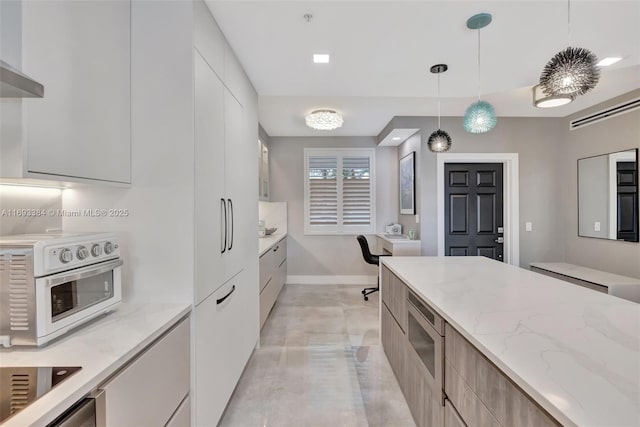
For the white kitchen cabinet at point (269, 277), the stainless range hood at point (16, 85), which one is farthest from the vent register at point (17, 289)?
the white kitchen cabinet at point (269, 277)

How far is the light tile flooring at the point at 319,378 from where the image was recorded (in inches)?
75.1

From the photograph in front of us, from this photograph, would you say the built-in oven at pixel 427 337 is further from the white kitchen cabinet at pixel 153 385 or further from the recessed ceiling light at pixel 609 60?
the recessed ceiling light at pixel 609 60

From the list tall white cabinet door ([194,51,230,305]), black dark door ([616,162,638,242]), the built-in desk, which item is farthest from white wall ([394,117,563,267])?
tall white cabinet door ([194,51,230,305])

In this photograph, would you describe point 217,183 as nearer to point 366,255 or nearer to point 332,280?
point 366,255

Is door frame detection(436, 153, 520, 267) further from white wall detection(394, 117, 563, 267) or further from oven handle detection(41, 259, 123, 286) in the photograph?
oven handle detection(41, 259, 123, 286)

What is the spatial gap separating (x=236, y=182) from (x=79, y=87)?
1120mm

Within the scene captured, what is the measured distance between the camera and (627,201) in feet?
10.3

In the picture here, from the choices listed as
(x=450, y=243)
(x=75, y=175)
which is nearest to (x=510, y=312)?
(x=75, y=175)

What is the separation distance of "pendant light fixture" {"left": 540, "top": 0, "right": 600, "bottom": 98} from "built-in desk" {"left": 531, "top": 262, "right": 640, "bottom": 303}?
255 centimetres

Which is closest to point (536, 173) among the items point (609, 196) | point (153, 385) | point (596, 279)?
point (609, 196)

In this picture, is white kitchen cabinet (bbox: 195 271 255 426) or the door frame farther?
the door frame

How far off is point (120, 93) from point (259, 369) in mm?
2210

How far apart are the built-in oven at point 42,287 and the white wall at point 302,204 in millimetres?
4109

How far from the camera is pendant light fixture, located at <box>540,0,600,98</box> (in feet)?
4.68
